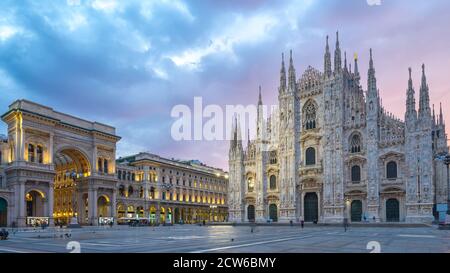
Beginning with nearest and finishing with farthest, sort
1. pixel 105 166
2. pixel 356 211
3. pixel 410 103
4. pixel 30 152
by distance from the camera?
pixel 410 103 → pixel 356 211 → pixel 30 152 → pixel 105 166

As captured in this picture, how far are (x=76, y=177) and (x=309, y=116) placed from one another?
39498mm

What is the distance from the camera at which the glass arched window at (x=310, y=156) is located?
63.4m

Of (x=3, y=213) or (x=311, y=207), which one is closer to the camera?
(x=3, y=213)

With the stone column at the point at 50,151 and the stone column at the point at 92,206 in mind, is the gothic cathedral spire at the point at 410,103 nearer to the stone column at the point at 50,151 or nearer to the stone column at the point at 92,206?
the stone column at the point at 92,206

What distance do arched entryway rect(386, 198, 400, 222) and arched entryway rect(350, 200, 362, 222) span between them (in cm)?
394

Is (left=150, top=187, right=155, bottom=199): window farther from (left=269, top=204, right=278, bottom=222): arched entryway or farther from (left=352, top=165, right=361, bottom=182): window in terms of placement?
(left=352, top=165, right=361, bottom=182): window

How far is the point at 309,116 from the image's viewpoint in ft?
214

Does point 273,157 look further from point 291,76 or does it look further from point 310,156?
point 291,76

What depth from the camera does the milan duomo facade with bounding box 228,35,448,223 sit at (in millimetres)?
52031

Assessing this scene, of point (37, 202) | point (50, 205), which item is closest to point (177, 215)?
point (50, 205)

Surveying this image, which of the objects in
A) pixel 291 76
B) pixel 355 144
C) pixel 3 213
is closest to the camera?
pixel 3 213

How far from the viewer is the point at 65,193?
7600cm

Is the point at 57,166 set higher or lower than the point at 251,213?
higher
